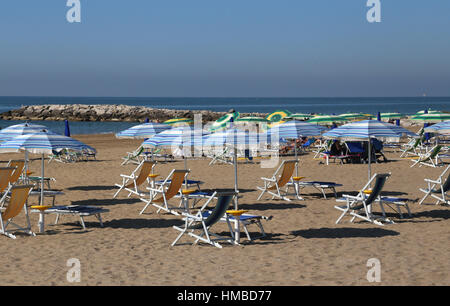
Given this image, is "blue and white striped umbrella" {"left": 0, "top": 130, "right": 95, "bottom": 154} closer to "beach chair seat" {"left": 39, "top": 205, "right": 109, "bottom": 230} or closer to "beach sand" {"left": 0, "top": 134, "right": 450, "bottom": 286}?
"beach chair seat" {"left": 39, "top": 205, "right": 109, "bottom": 230}

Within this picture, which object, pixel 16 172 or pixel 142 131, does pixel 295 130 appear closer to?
pixel 142 131

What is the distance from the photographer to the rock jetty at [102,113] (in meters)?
62.1

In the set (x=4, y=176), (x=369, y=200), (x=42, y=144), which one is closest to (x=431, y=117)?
(x=369, y=200)

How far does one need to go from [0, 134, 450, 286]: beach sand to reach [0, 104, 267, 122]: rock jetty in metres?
49.8

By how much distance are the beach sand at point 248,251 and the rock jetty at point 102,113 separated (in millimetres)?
49845

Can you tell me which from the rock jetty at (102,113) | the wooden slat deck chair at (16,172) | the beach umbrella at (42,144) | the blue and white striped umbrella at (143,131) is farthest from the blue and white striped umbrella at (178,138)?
the rock jetty at (102,113)

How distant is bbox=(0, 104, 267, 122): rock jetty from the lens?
204 ft

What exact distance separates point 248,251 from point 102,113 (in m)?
59.8

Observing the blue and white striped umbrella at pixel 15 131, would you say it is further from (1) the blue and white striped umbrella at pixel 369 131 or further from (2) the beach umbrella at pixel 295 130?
(1) the blue and white striped umbrella at pixel 369 131

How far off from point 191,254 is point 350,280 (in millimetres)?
1927

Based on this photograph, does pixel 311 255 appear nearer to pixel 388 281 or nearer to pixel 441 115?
pixel 388 281

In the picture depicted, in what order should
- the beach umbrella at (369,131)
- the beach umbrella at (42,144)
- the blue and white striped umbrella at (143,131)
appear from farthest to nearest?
the blue and white striped umbrella at (143,131)
the beach umbrella at (369,131)
the beach umbrella at (42,144)

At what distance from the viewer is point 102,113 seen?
64812 mm
